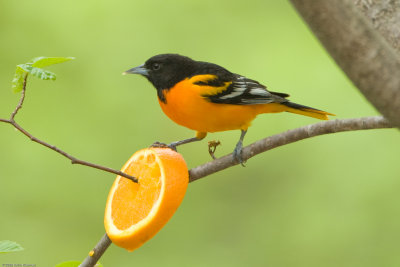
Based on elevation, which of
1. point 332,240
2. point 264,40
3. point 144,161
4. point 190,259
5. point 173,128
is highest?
point 264,40

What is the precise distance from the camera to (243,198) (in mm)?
5027

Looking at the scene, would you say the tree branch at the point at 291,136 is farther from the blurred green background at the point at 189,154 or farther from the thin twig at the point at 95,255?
the blurred green background at the point at 189,154

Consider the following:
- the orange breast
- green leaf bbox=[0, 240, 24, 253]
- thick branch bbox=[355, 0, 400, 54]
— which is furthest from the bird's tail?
green leaf bbox=[0, 240, 24, 253]

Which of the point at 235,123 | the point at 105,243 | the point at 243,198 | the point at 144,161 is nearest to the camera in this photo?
the point at 105,243

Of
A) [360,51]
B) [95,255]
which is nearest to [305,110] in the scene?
[95,255]

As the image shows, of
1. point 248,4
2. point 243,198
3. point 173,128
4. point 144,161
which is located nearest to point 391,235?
point 243,198

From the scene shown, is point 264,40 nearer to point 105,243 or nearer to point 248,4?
point 248,4

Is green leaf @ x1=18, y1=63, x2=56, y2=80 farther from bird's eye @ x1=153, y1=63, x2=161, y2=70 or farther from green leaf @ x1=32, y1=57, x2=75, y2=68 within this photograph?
bird's eye @ x1=153, y1=63, x2=161, y2=70

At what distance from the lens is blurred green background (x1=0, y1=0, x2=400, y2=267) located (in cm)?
484

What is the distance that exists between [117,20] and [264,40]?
4.84 feet

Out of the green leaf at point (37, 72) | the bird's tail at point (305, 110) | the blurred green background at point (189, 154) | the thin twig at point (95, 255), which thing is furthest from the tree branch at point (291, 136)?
the blurred green background at point (189, 154)

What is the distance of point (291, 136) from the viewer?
6.31ft

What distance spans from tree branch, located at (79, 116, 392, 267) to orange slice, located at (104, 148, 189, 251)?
0.27 ft

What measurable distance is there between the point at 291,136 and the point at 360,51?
0.95 meters
